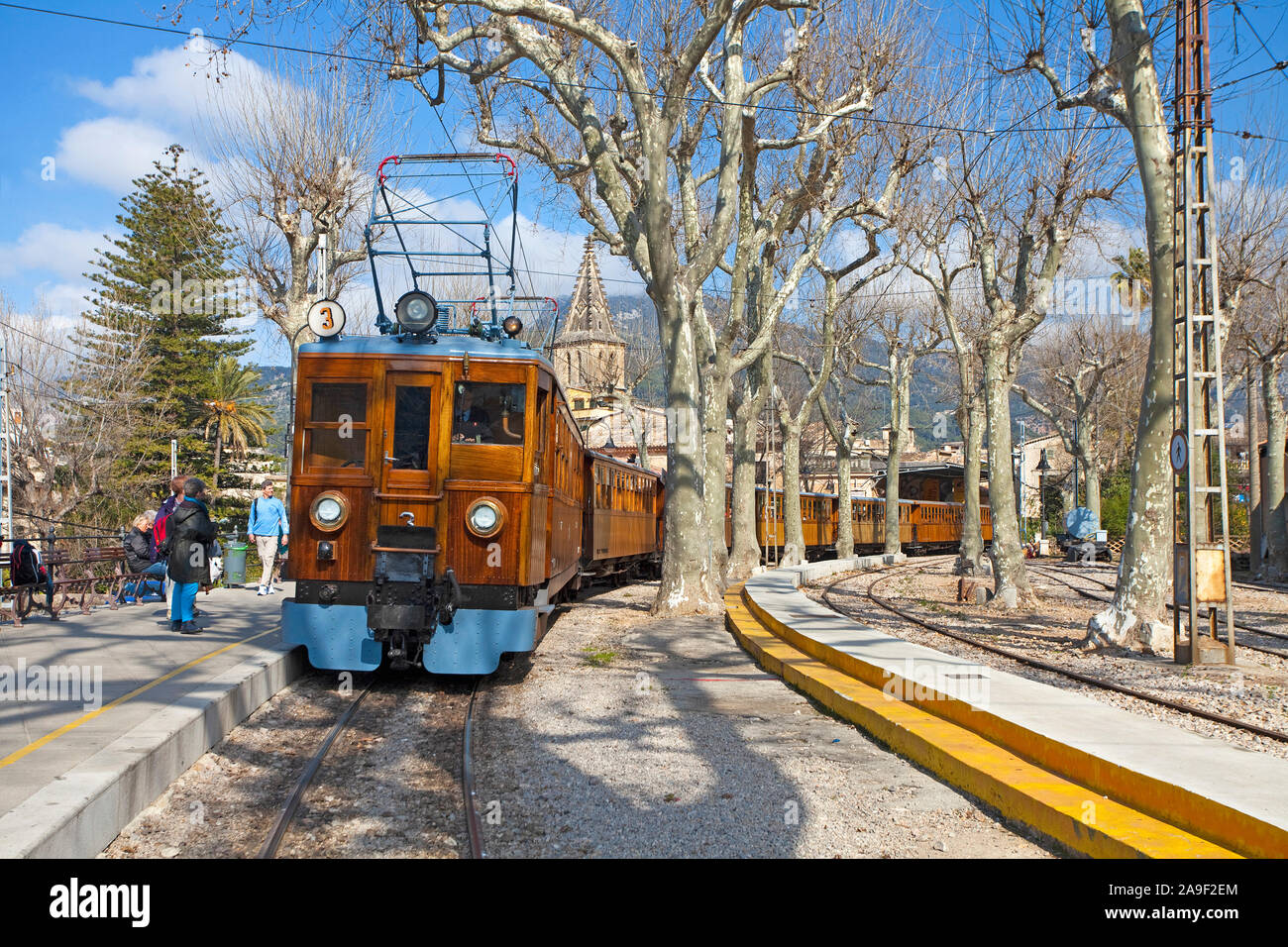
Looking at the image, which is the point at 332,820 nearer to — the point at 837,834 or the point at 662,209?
the point at 837,834

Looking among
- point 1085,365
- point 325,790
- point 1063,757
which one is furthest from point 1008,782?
point 1085,365

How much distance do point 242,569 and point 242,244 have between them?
8.23m

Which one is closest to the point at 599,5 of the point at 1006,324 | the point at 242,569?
the point at 1006,324

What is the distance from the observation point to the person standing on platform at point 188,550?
31.9 feet

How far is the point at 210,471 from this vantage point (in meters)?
46.0

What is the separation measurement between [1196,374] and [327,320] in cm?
885

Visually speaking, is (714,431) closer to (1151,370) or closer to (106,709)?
(1151,370)

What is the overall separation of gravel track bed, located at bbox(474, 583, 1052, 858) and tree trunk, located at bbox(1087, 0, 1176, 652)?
4575 millimetres

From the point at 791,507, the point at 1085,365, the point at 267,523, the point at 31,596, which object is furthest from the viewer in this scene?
the point at 1085,365

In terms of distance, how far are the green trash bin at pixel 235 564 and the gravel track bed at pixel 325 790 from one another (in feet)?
34.2

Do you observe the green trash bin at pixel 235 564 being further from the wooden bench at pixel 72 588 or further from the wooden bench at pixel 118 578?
the wooden bench at pixel 118 578

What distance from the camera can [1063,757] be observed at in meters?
5.58
